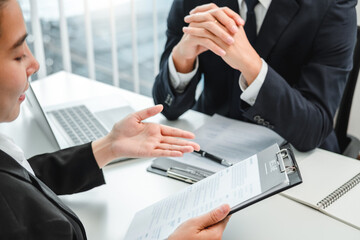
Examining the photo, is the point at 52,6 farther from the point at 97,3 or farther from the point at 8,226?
the point at 8,226

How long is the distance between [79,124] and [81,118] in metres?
0.04

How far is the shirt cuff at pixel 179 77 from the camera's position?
1332mm

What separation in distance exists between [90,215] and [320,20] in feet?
2.78

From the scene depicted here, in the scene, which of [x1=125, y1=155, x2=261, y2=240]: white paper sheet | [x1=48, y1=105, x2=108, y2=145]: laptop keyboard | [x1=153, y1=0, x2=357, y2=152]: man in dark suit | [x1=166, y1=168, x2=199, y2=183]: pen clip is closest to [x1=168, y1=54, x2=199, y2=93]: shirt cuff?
[x1=153, y1=0, x2=357, y2=152]: man in dark suit

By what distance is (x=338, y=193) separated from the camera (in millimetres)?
932

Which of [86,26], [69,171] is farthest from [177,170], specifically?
[86,26]

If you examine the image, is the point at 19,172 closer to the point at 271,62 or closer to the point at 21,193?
the point at 21,193

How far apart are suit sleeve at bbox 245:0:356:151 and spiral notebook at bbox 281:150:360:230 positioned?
0.08 metres

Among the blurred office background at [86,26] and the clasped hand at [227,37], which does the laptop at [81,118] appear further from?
the blurred office background at [86,26]

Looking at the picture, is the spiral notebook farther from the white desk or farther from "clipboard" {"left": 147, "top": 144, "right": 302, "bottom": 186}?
"clipboard" {"left": 147, "top": 144, "right": 302, "bottom": 186}

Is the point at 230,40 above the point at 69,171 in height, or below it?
above

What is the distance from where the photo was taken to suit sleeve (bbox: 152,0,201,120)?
4.31 feet

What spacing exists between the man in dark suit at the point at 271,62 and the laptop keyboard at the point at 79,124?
23 centimetres

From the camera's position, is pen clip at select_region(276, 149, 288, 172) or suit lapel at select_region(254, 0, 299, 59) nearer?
pen clip at select_region(276, 149, 288, 172)
